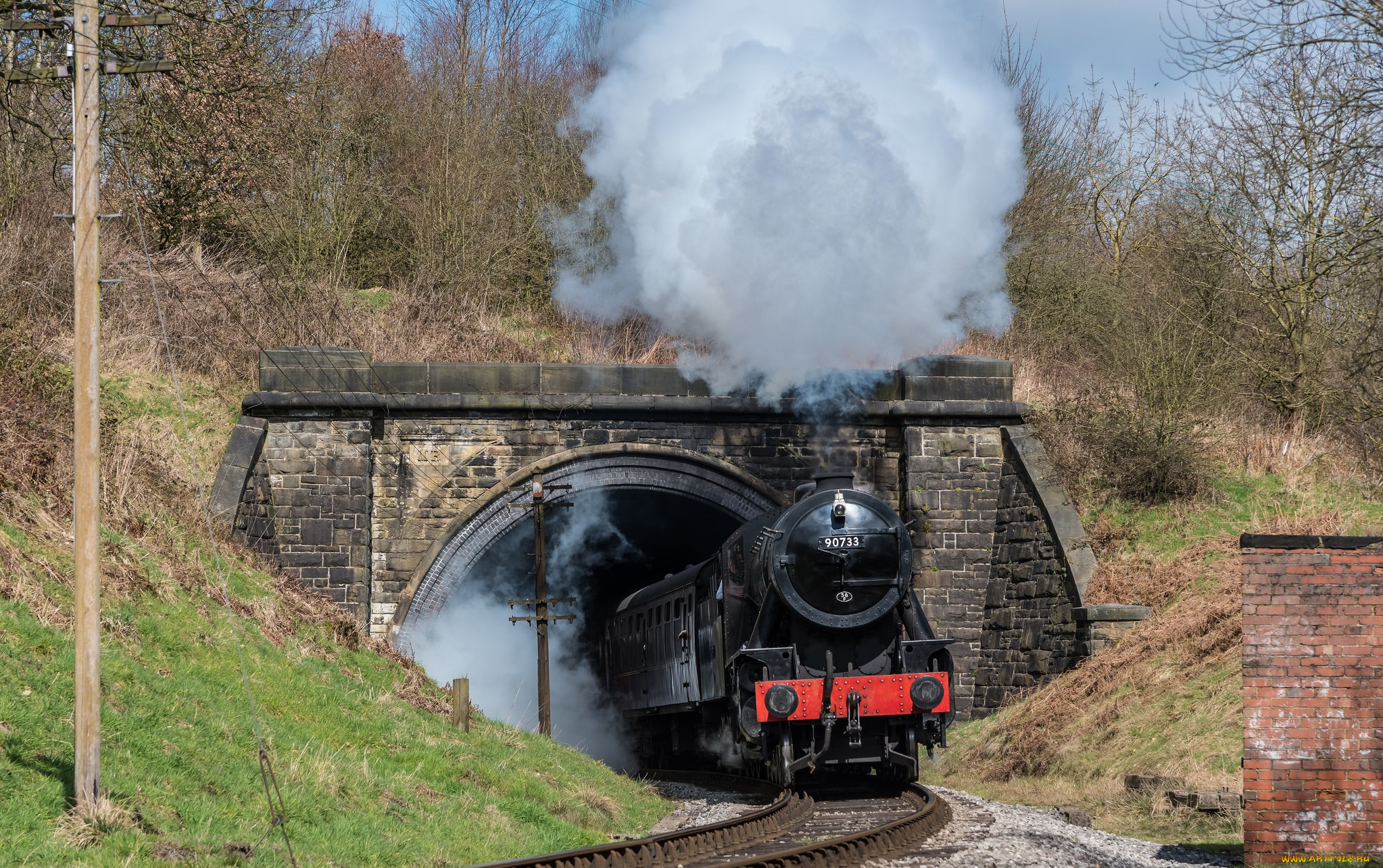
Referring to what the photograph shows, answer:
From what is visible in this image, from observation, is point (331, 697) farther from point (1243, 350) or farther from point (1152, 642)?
point (1243, 350)

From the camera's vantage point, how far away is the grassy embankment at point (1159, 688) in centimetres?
1153

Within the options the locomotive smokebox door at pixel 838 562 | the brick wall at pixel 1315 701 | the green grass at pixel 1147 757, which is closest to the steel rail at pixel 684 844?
the locomotive smokebox door at pixel 838 562

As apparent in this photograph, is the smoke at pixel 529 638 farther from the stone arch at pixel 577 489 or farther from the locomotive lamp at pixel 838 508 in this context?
the locomotive lamp at pixel 838 508

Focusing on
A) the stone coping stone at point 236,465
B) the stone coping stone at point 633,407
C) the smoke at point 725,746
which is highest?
the stone coping stone at point 633,407

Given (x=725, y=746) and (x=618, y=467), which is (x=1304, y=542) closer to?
(x=725, y=746)

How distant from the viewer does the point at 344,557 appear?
1828cm

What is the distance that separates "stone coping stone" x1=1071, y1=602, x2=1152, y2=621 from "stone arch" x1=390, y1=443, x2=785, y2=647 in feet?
15.8

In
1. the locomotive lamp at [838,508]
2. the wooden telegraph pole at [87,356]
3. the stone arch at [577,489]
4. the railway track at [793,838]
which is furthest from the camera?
the stone arch at [577,489]

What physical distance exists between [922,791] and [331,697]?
5.19 m

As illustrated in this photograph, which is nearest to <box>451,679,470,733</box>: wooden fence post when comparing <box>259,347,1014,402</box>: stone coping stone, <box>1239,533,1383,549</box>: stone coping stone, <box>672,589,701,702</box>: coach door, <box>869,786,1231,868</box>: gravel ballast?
<box>672,589,701,702</box>: coach door

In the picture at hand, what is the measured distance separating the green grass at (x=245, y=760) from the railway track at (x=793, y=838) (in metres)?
0.79

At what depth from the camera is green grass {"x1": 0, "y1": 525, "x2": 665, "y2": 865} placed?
6.78 metres

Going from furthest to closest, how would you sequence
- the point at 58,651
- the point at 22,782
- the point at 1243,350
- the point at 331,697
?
the point at 1243,350 < the point at 331,697 < the point at 58,651 < the point at 22,782

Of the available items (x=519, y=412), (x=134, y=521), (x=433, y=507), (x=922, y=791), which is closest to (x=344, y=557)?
(x=433, y=507)
